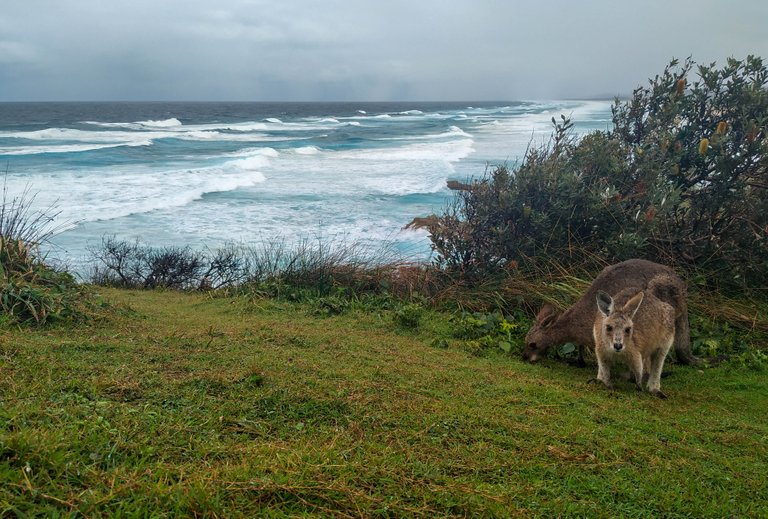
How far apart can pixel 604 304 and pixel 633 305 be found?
0.23 metres

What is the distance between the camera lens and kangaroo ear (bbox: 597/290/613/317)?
5086 millimetres

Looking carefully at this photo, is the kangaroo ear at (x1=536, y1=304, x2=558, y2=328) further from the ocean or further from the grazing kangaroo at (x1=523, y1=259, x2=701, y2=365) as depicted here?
the ocean

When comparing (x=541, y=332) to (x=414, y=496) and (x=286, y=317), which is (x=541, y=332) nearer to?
(x=286, y=317)

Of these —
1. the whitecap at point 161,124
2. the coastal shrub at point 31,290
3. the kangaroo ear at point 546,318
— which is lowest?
the kangaroo ear at point 546,318

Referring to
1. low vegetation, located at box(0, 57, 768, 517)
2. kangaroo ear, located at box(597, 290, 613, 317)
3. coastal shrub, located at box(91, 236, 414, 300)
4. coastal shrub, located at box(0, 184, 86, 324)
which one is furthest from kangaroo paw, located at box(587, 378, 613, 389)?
coastal shrub, located at box(0, 184, 86, 324)

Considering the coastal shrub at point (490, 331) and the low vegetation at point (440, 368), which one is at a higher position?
the low vegetation at point (440, 368)

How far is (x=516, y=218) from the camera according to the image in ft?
27.9

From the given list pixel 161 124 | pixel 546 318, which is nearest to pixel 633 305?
pixel 546 318

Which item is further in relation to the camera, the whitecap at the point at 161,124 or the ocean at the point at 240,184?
the whitecap at the point at 161,124

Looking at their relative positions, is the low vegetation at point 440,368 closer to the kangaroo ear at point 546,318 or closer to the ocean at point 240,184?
the kangaroo ear at point 546,318

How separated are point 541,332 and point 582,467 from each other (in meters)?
2.93

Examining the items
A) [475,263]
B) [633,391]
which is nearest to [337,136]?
[475,263]

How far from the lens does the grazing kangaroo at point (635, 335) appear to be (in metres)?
5.02

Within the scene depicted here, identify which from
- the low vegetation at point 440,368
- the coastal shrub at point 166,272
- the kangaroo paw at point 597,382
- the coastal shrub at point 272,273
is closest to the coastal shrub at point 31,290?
the low vegetation at point 440,368
